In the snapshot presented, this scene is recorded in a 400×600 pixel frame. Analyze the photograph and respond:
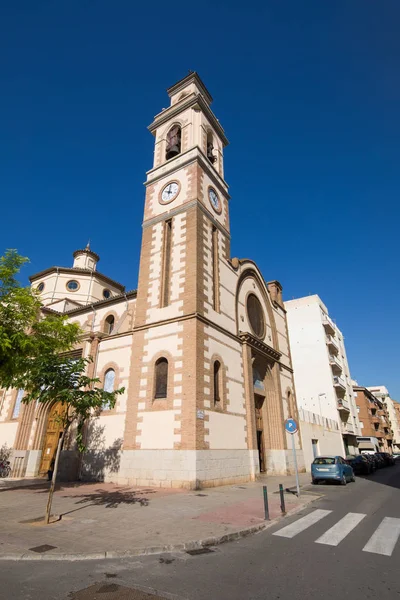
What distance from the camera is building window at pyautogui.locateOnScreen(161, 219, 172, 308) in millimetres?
17548

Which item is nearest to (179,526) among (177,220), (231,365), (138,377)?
(138,377)

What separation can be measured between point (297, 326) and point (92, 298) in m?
26.3

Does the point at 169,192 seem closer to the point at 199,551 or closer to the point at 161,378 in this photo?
the point at 161,378

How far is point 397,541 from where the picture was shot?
251 inches

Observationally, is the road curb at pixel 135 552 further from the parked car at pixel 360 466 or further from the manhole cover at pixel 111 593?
the parked car at pixel 360 466

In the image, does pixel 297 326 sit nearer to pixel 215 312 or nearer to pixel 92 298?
pixel 92 298

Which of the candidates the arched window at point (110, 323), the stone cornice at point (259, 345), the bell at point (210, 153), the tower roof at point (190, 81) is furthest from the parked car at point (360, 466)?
the tower roof at point (190, 81)

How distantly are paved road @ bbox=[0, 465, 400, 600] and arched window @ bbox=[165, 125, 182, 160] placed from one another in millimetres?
22222

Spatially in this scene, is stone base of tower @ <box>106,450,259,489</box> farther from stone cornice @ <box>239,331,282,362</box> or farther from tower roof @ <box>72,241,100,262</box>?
tower roof @ <box>72,241,100,262</box>

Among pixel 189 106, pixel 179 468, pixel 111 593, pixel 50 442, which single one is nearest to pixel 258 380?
pixel 179 468

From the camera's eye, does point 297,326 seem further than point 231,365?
Yes

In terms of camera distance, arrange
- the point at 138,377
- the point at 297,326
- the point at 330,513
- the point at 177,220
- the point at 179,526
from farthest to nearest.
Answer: the point at 297,326 → the point at 177,220 → the point at 138,377 → the point at 330,513 → the point at 179,526

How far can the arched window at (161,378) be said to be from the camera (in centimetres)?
1527

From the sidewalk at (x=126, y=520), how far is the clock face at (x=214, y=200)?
15.7m
